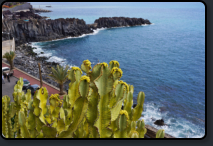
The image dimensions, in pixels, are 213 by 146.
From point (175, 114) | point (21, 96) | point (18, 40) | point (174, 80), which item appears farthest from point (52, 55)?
point (21, 96)

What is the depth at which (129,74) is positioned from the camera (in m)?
42.3

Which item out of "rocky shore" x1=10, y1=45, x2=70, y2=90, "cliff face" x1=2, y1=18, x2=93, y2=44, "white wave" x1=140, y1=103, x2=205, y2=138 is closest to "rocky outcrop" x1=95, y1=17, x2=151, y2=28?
"cliff face" x1=2, y1=18, x2=93, y2=44

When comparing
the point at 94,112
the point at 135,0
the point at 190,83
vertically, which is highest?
the point at 135,0

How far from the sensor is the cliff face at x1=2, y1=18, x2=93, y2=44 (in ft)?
218

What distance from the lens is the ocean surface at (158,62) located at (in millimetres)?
25186

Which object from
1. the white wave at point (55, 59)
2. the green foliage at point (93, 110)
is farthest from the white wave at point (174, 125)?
the white wave at point (55, 59)

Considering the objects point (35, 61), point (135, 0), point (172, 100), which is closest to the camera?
point (135, 0)

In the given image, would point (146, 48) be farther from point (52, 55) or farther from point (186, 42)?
point (52, 55)

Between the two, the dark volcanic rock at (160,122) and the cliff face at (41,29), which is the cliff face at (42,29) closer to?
the cliff face at (41,29)

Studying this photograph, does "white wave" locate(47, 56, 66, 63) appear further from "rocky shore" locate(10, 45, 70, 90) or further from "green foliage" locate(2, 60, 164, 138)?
"green foliage" locate(2, 60, 164, 138)

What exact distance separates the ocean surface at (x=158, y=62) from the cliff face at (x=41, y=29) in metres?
3.79

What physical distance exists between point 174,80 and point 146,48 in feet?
92.1

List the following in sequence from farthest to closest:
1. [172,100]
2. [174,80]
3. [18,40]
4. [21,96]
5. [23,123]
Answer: [18,40]
[174,80]
[172,100]
[21,96]
[23,123]

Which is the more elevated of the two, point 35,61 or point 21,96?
point 21,96
